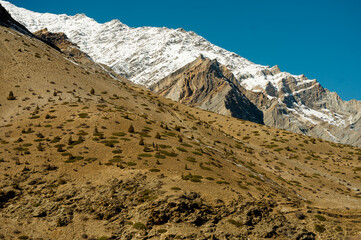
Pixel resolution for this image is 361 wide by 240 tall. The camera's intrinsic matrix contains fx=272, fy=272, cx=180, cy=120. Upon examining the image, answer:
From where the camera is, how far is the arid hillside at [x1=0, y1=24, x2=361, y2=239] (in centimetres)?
2697

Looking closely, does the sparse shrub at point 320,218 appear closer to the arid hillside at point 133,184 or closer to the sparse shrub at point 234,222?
the arid hillside at point 133,184

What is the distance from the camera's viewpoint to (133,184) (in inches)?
1266

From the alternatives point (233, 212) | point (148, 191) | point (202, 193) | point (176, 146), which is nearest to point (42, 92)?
point (176, 146)

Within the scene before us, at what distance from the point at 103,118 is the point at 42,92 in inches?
904

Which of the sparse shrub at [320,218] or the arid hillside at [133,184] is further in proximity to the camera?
the sparse shrub at [320,218]

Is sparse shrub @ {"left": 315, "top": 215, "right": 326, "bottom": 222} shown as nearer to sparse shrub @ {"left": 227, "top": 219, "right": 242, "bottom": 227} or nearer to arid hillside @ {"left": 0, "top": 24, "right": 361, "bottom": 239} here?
arid hillside @ {"left": 0, "top": 24, "right": 361, "bottom": 239}

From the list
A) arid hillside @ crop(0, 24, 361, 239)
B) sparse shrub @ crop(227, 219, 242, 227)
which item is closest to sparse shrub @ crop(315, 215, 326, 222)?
arid hillside @ crop(0, 24, 361, 239)

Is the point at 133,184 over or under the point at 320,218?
under

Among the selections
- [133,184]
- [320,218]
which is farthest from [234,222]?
[133,184]

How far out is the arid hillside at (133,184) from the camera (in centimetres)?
2697

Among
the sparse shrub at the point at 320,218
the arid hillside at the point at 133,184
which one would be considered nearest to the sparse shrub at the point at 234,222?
the arid hillside at the point at 133,184

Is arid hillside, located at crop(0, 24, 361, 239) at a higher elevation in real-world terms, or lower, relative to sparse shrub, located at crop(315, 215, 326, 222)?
lower

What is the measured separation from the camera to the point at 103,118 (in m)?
51.8

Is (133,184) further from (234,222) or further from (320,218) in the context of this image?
(320,218)
